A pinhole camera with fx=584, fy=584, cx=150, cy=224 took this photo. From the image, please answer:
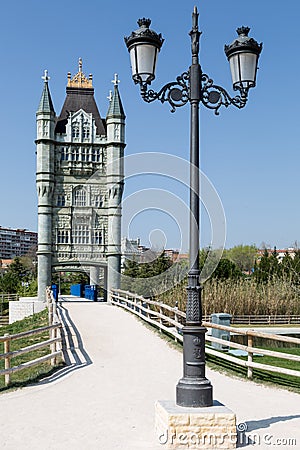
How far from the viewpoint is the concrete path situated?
6.50 metres

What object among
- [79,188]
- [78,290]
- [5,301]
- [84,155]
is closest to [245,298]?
[79,188]

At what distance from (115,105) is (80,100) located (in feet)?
9.17

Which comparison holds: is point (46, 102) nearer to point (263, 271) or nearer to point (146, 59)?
point (263, 271)

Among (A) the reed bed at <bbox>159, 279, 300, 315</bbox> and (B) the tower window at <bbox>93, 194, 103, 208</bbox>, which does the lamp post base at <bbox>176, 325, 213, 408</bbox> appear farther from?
(B) the tower window at <bbox>93, 194, 103, 208</bbox>

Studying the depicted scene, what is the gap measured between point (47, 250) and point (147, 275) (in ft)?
29.1

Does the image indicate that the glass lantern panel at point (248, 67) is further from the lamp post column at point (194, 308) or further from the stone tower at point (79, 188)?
the stone tower at point (79, 188)

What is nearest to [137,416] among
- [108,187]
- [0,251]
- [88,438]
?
[88,438]

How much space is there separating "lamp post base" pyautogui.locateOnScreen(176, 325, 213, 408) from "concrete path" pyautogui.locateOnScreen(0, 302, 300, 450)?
565 mm

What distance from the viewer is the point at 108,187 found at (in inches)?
1388

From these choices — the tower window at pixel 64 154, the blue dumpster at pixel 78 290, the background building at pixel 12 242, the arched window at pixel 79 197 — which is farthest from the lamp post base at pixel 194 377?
the background building at pixel 12 242

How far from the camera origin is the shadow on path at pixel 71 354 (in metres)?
10.8

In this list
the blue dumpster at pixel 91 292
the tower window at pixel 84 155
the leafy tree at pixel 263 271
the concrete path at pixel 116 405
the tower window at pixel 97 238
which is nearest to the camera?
the concrete path at pixel 116 405

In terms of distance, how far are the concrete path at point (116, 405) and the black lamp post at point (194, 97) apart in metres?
0.75

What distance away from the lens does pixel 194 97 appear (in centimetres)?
704
